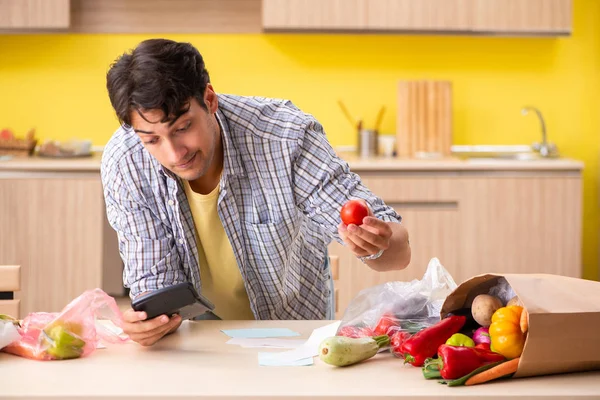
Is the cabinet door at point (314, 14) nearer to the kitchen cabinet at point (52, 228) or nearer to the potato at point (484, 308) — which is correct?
the kitchen cabinet at point (52, 228)

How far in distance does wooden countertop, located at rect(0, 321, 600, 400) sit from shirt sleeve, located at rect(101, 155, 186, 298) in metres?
0.23

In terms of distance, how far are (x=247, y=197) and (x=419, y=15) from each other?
264 cm

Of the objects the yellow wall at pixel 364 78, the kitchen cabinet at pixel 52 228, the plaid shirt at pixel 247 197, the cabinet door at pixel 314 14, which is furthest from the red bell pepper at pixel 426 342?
the yellow wall at pixel 364 78

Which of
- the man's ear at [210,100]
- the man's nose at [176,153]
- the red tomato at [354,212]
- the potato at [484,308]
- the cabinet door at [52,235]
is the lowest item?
the cabinet door at [52,235]

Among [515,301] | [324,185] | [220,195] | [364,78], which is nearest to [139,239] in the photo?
[220,195]

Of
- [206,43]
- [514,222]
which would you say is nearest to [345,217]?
[514,222]

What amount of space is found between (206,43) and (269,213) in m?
2.84

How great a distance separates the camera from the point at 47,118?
494 cm

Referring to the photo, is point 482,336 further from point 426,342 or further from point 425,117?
point 425,117

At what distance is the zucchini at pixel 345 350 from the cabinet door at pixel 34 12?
3301mm

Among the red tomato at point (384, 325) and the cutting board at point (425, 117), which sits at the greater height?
the cutting board at point (425, 117)

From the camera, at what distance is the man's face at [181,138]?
191cm

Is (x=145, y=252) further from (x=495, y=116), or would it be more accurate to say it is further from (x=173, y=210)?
(x=495, y=116)

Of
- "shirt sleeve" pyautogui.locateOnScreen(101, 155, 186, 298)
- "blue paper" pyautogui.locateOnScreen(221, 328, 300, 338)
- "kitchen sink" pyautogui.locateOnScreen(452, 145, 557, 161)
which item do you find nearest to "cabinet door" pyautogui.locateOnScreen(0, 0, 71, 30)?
"kitchen sink" pyautogui.locateOnScreen(452, 145, 557, 161)
